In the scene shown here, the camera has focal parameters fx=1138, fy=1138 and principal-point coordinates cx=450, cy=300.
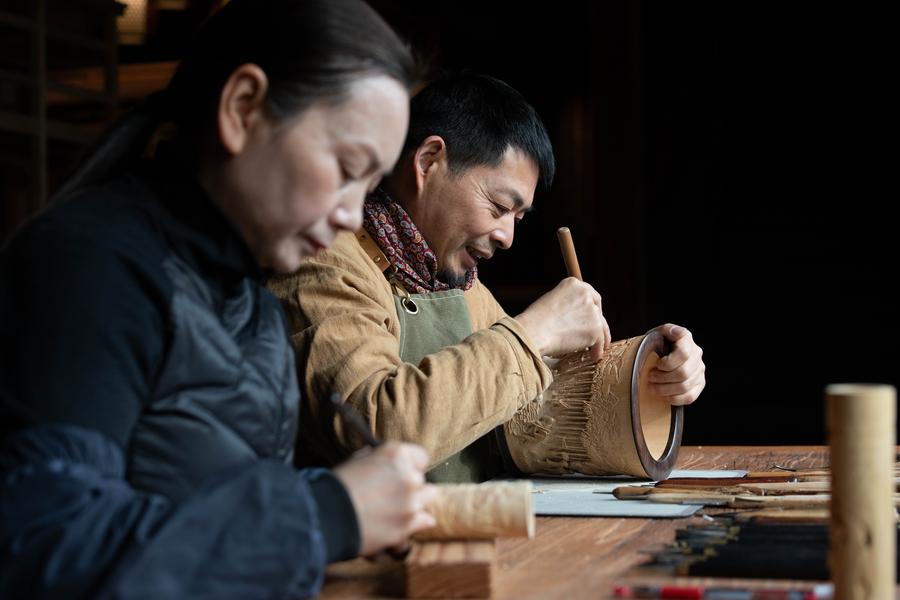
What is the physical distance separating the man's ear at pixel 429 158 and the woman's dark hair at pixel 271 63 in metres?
1.02

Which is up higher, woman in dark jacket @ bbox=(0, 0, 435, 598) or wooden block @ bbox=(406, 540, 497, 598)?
woman in dark jacket @ bbox=(0, 0, 435, 598)

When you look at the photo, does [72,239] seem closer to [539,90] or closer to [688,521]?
[688,521]

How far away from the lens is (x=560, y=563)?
1470mm

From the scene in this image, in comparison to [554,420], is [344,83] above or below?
above

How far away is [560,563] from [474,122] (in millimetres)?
1261

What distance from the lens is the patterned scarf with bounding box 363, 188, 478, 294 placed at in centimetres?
243

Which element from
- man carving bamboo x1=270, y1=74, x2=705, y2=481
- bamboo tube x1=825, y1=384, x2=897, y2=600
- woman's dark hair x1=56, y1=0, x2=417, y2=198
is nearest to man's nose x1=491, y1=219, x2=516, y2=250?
man carving bamboo x1=270, y1=74, x2=705, y2=481

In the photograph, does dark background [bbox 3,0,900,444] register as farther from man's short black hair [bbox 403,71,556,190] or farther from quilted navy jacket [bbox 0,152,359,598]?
quilted navy jacket [bbox 0,152,359,598]

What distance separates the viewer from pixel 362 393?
1.96m

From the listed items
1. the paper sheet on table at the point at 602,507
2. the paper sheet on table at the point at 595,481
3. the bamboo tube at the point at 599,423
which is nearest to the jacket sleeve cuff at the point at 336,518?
the paper sheet on table at the point at 602,507

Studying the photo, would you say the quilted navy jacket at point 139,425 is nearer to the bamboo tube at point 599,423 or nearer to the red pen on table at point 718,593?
the red pen on table at point 718,593

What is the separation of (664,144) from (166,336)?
5.08m

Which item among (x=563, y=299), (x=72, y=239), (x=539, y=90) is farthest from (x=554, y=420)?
(x=539, y=90)

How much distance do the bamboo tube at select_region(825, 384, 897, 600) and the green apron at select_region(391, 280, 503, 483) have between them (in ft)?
4.35
